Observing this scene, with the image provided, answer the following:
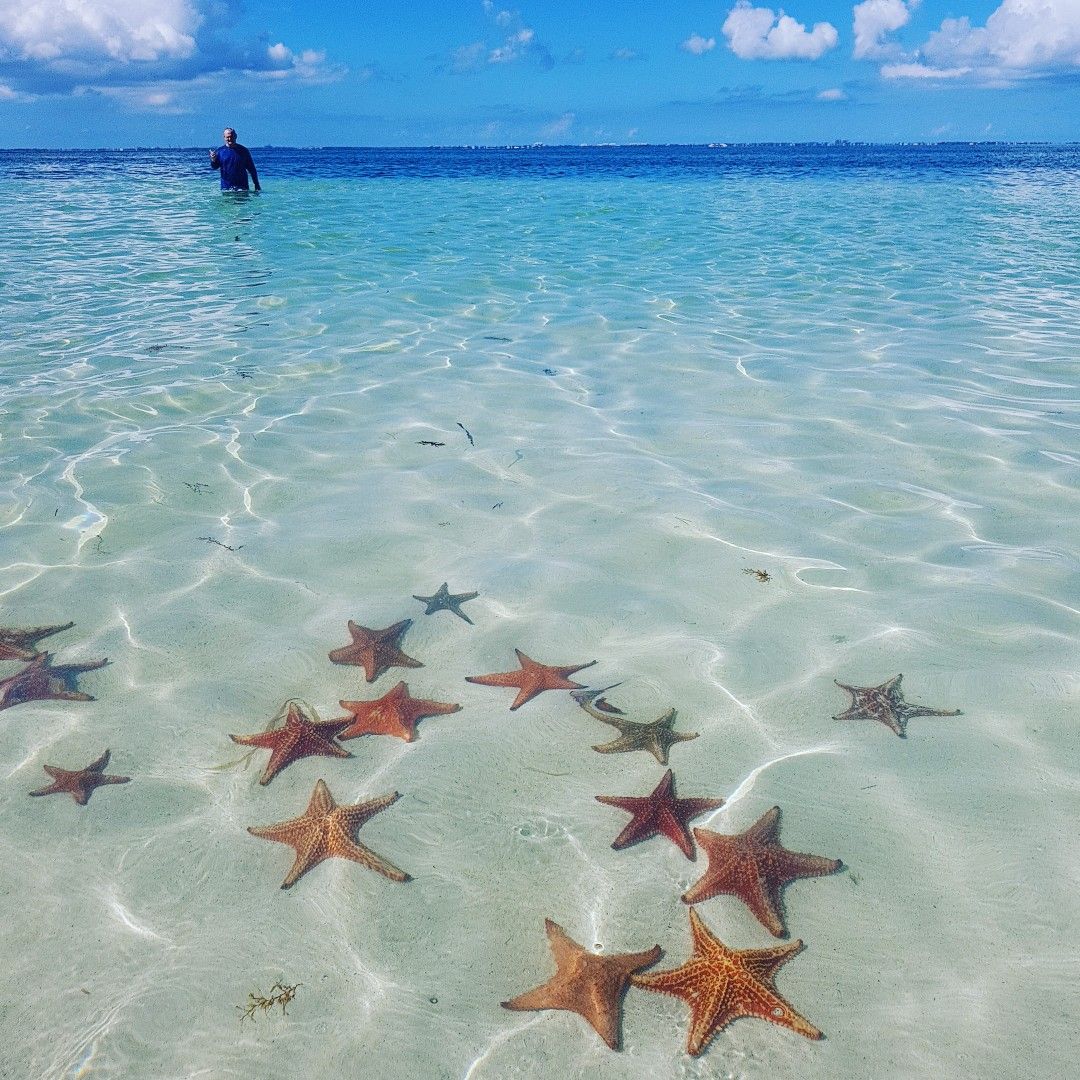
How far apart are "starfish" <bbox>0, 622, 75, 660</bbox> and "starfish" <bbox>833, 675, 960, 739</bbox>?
4320mm

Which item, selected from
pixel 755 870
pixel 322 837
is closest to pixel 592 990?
A: pixel 755 870

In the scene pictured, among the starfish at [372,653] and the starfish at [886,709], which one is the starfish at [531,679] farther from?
the starfish at [886,709]

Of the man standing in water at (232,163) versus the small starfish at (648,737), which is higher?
the man standing in water at (232,163)

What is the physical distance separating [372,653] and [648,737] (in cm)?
155

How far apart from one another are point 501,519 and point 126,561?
259cm

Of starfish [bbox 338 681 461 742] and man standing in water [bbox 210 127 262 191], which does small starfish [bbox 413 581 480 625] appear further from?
man standing in water [bbox 210 127 262 191]

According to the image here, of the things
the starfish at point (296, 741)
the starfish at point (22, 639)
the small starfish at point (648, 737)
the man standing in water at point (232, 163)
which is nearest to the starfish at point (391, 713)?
the starfish at point (296, 741)

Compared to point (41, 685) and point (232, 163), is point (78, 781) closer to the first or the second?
point (41, 685)

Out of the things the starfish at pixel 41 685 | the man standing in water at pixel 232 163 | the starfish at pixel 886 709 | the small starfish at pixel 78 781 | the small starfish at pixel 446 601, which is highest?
the man standing in water at pixel 232 163

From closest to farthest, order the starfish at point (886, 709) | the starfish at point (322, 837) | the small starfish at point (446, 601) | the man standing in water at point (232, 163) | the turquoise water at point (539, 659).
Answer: the turquoise water at point (539, 659), the starfish at point (322, 837), the starfish at point (886, 709), the small starfish at point (446, 601), the man standing in water at point (232, 163)

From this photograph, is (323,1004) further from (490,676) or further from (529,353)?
(529,353)

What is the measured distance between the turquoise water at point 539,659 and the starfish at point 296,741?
71mm

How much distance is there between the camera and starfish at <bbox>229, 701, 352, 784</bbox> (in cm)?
357

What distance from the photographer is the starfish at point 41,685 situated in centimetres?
397
